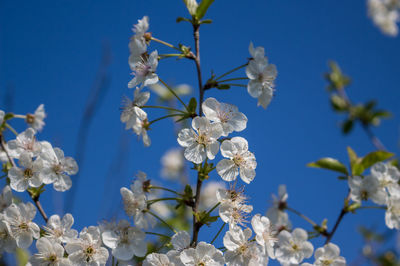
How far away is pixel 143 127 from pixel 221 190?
1.91 ft

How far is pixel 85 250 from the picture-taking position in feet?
5.43

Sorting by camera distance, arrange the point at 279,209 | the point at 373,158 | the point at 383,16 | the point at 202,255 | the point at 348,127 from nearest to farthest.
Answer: the point at 202,255
the point at 373,158
the point at 279,209
the point at 348,127
the point at 383,16

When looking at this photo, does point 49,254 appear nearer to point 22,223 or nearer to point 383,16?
point 22,223

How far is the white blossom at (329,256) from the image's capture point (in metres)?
1.85

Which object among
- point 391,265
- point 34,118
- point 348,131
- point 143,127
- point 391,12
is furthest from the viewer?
point 391,12

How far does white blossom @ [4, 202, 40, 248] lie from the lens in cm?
175

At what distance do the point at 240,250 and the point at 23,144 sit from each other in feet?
4.32

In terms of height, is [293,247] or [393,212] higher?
[393,212]

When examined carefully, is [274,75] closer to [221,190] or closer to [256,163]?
[256,163]

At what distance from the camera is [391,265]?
4.19 meters

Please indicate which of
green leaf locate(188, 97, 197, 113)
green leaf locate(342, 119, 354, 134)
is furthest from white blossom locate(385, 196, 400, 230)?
green leaf locate(342, 119, 354, 134)

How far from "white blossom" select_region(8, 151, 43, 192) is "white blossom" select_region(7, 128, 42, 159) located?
0.41 feet

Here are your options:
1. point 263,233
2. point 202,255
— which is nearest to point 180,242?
point 202,255

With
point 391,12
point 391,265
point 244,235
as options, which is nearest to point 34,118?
point 244,235
